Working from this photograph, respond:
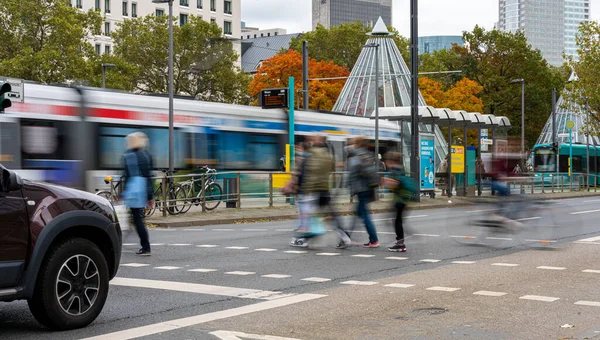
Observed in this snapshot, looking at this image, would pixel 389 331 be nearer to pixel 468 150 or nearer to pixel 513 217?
pixel 513 217

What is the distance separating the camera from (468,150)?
121 ft

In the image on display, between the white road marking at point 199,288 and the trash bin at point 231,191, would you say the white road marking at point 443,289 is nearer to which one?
the white road marking at point 199,288

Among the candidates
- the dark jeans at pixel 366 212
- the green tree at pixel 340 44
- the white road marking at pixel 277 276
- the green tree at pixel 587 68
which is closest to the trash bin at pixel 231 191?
the dark jeans at pixel 366 212

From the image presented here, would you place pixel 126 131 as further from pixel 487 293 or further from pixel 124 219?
pixel 487 293

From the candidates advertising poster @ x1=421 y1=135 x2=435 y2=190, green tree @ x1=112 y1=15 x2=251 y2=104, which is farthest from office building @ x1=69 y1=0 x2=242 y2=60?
advertising poster @ x1=421 y1=135 x2=435 y2=190

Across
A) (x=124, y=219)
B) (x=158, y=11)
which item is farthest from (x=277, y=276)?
(x=158, y=11)

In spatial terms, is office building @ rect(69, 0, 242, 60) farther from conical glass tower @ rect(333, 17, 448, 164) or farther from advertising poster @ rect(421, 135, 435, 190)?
advertising poster @ rect(421, 135, 435, 190)

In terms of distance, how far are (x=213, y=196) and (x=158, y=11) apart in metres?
72.4

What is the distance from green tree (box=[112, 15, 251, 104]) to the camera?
206 ft

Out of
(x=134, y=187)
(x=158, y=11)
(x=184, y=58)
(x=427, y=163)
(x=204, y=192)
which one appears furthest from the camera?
(x=158, y=11)

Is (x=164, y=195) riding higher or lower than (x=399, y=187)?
lower

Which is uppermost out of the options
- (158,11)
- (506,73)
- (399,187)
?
(158,11)

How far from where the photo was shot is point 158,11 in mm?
94188

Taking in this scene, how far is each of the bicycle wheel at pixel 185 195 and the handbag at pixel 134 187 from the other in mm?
10020
